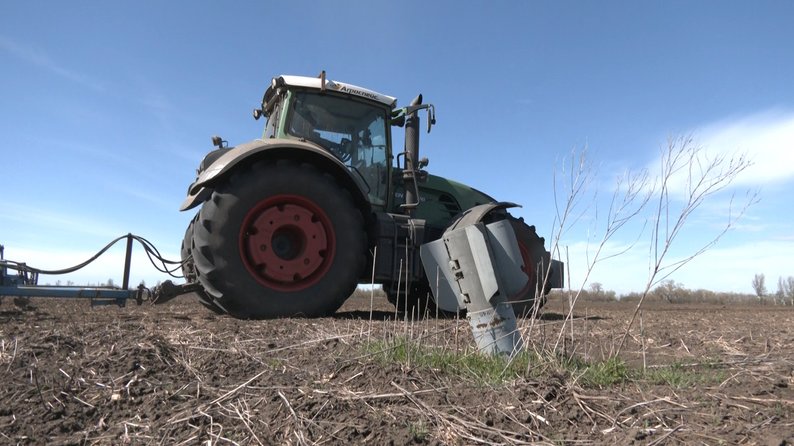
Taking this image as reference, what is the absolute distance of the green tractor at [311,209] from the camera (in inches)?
167

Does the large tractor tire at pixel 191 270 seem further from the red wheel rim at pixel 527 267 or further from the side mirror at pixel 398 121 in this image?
the red wheel rim at pixel 527 267

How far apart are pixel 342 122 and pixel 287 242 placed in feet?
5.02

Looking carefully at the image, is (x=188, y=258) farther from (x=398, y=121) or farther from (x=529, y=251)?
(x=529, y=251)

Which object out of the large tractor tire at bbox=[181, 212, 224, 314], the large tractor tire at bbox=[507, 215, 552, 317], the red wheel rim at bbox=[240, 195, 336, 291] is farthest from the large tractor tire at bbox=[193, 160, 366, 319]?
the large tractor tire at bbox=[507, 215, 552, 317]

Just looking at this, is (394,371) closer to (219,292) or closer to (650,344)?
(650,344)

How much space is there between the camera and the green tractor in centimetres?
425

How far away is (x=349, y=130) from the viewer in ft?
18.0

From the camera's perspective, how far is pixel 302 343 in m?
2.81

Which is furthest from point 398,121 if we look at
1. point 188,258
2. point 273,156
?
point 188,258

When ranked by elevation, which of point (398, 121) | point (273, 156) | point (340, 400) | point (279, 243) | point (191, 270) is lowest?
point (340, 400)

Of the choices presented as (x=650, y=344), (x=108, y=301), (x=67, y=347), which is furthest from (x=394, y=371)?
(x=108, y=301)

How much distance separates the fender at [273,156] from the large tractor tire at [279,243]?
0.10 meters

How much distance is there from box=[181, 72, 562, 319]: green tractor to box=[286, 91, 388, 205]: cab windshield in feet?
0.03

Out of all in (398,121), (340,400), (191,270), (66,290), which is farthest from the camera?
(398,121)
